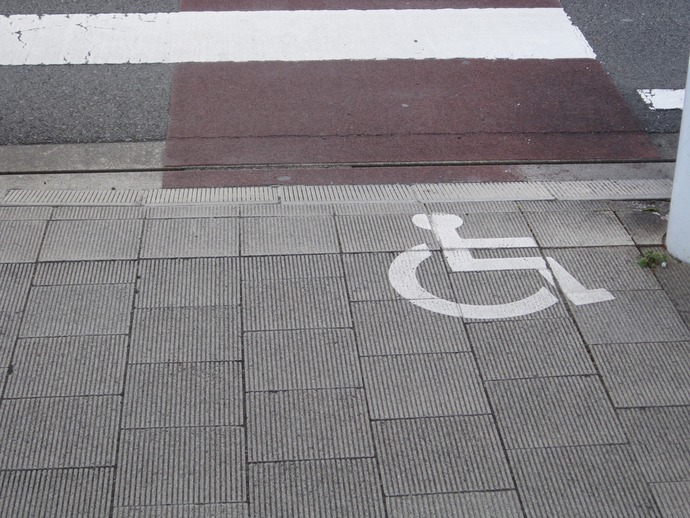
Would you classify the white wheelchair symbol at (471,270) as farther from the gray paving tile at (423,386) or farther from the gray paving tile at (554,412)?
the gray paving tile at (554,412)

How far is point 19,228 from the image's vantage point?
5.76 metres

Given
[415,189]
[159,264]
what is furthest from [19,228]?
[415,189]

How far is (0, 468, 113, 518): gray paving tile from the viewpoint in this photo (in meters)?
3.96

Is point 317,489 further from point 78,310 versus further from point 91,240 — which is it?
point 91,240

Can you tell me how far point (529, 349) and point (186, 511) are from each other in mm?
2096

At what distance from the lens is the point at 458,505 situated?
4055 mm

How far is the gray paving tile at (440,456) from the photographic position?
416 cm

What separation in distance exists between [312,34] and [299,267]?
3685 millimetres

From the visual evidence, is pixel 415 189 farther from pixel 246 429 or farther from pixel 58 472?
pixel 58 472

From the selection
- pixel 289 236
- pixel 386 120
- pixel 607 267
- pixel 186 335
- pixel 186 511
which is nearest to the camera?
pixel 186 511

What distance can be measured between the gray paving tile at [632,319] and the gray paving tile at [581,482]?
881 millimetres

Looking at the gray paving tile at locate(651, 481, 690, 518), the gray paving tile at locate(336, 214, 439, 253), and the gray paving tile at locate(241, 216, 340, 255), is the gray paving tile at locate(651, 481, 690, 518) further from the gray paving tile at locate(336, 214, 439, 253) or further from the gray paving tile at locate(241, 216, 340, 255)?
the gray paving tile at locate(241, 216, 340, 255)

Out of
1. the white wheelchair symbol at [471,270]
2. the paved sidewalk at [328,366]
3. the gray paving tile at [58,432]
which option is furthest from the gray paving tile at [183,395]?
the white wheelchair symbol at [471,270]

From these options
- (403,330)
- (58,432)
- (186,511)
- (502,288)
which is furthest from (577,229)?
(58,432)
